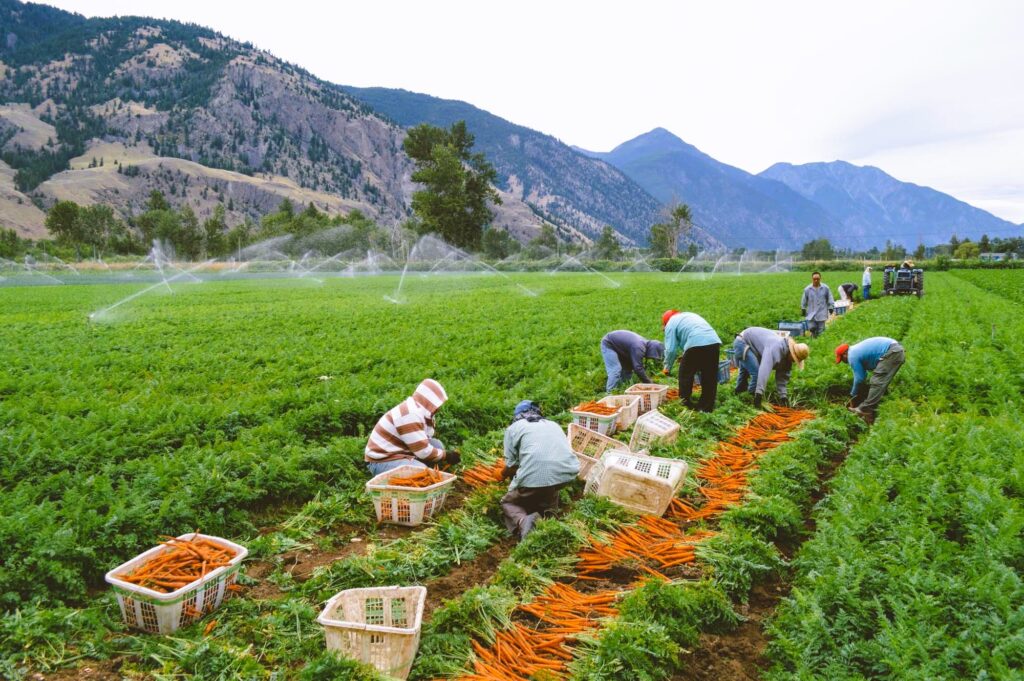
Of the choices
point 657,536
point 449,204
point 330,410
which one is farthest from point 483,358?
point 449,204

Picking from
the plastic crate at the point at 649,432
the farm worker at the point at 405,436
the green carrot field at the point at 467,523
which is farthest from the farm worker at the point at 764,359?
the farm worker at the point at 405,436

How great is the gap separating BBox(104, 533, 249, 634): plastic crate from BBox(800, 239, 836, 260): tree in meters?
125

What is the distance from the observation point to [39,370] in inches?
447

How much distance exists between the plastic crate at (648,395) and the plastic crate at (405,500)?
166 inches

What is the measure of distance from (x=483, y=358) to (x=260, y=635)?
894 cm

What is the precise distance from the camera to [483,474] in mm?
7422

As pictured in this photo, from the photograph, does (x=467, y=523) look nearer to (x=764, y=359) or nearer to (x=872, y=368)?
(x=764, y=359)

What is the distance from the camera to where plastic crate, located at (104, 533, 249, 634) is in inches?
166

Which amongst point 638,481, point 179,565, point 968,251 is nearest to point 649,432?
point 638,481

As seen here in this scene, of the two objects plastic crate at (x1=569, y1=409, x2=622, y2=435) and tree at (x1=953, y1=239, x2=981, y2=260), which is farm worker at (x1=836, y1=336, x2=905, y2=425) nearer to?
plastic crate at (x1=569, y1=409, x2=622, y2=435)

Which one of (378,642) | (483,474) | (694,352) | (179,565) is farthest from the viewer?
(694,352)

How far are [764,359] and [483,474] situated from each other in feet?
18.0

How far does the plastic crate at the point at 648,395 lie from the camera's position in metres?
9.57

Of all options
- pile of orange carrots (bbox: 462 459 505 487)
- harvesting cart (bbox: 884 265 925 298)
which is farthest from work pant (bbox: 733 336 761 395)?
harvesting cart (bbox: 884 265 925 298)
